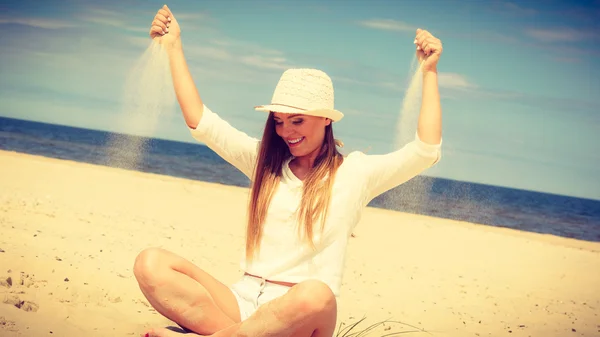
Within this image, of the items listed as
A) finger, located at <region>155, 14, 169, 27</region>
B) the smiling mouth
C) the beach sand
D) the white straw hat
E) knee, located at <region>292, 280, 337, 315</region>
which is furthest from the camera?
the beach sand

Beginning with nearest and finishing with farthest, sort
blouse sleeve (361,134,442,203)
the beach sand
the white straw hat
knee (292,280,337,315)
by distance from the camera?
1. knee (292,280,337,315)
2. blouse sleeve (361,134,442,203)
3. the white straw hat
4. the beach sand

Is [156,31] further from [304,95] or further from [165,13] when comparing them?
[304,95]

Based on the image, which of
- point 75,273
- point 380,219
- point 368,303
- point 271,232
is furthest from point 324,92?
point 380,219

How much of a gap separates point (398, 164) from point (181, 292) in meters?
1.20

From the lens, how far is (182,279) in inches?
116

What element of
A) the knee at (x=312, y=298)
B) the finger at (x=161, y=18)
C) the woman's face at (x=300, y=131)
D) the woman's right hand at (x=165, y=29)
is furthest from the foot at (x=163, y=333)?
the finger at (x=161, y=18)

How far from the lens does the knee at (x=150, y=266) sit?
115 inches

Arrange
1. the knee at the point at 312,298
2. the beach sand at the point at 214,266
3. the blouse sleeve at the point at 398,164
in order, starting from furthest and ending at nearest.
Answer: the beach sand at the point at 214,266
the blouse sleeve at the point at 398,164
the knee at the point at 312,298

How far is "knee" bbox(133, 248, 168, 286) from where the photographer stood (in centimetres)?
293

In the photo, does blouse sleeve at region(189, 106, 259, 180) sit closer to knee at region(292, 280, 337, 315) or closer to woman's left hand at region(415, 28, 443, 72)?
knee at region(292, 280, 337, 315)

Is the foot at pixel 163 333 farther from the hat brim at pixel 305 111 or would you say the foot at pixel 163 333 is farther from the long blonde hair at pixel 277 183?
the hat brim at pixel 305 111

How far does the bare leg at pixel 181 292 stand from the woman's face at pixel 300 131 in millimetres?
781

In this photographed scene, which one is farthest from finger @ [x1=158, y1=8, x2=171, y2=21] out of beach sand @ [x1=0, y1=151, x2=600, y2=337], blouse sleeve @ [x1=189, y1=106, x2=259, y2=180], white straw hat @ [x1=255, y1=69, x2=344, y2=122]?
beach sand @ [x1=0, y1=151, x2=600, y2=337]

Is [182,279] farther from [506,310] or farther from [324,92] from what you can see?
[506,310]
